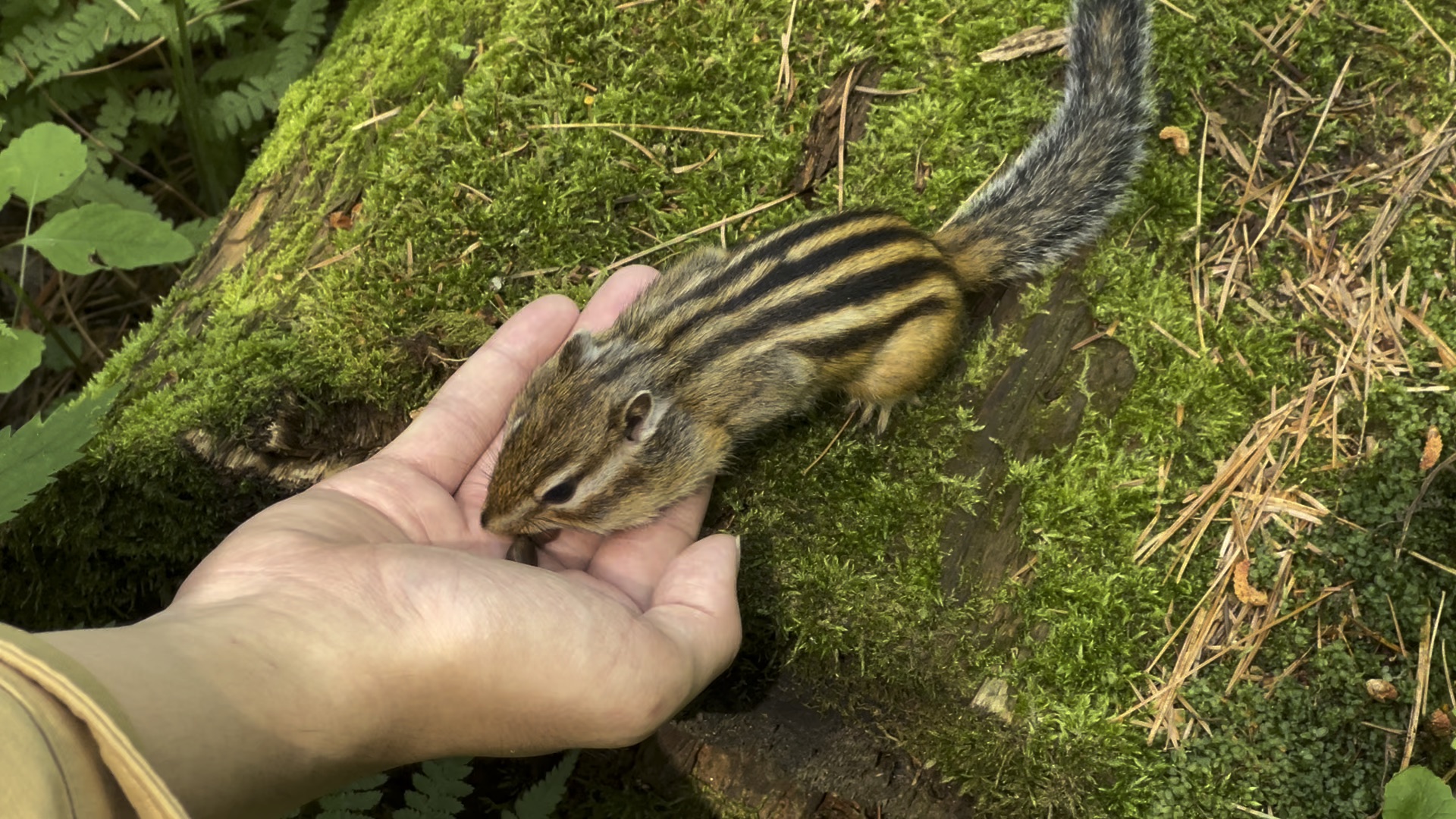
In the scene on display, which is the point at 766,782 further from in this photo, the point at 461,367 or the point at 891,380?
the point at 461,367

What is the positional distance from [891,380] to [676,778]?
5.44 ft

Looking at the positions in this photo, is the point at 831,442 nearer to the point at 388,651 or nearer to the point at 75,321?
the point at 388,651

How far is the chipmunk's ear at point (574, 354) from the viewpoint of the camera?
11.1 ft

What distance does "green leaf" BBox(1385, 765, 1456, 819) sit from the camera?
263 centimetres

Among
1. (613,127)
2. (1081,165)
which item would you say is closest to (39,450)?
(613,127)

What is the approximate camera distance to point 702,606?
2838mm

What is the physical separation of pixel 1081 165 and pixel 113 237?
3.66 metres

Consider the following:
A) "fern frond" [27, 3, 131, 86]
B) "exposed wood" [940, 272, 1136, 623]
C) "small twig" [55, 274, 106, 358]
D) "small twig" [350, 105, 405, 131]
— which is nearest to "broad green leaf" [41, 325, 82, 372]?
"small twig" [55, 274, 106, 358]

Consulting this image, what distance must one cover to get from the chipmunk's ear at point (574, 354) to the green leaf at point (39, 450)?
57.8 inches

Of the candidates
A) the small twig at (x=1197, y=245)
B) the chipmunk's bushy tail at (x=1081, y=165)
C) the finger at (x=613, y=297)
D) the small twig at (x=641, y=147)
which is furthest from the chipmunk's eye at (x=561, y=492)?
the small twig at (x=1197, y=245)

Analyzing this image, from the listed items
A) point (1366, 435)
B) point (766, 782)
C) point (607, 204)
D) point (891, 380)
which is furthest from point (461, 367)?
point (1366, 435)

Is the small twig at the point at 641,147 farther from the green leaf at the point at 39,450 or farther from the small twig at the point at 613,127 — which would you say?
the green leaf at the point at 39,450

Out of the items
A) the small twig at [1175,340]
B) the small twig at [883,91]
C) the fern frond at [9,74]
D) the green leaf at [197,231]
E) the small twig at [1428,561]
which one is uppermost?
the fern frond at [9,74]

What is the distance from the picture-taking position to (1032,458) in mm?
3361
